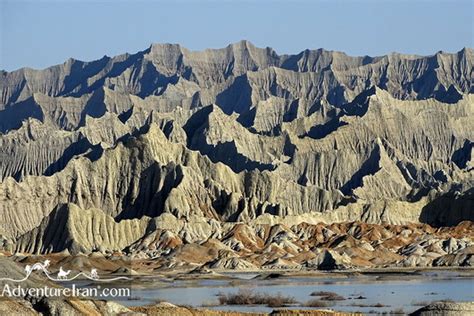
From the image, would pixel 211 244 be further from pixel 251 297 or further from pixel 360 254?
pixel 251 297

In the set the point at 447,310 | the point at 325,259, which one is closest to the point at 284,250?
the point at 325,259

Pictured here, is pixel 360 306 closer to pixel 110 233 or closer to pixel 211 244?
pixel 211 244

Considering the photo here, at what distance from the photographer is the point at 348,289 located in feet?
356

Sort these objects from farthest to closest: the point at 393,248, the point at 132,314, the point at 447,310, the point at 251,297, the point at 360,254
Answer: the point at 393,248, the point at 360,254, the point at 251,297, the point at 447,310, the point at 132,314

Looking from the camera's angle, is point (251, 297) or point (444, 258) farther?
point (444, 258)

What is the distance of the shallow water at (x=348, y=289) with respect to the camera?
84875mm

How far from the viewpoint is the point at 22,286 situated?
36.3m

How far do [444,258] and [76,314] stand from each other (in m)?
137

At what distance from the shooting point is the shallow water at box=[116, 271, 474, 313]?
3342 inches

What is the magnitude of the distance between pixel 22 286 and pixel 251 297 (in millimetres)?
50800

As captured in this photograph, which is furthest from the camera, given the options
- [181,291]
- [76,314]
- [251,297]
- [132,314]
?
[181,291]

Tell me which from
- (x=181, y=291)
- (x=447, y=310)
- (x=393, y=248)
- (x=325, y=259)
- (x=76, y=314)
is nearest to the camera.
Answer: (x=76, y=314)

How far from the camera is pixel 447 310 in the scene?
4669 cm

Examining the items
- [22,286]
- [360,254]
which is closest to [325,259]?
[360,254]
